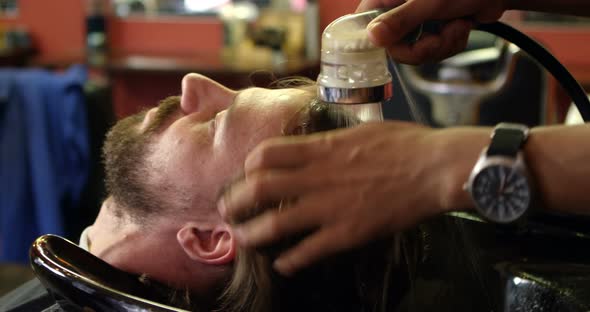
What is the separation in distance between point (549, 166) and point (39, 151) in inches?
108

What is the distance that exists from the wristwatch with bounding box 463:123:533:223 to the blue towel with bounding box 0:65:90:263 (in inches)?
101

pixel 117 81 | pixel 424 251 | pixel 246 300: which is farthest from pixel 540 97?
pixel 117 81

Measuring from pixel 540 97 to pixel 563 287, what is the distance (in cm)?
244

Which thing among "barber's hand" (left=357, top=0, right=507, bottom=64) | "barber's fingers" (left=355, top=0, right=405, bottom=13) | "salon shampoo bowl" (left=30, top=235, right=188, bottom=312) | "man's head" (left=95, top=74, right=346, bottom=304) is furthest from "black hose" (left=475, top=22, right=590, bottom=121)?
"salon shampoo bowl" (left=30, top=235, right=188, bottom=312)

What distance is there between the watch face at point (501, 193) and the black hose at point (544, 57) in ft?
1.83

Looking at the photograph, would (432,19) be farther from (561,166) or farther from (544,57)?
(561,166)

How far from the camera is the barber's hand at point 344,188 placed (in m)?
0.81

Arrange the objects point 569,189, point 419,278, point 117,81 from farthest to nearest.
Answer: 1. point 117,81
2. point 419,278
3. point 569,189

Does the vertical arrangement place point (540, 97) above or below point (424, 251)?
below

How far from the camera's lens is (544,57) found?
131 cm

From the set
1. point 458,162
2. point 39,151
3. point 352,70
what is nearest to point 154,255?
point 352,70

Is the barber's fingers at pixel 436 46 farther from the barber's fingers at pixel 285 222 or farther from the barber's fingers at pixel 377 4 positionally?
the barber's fingers at pixel 285 222

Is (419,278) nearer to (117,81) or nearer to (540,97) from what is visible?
(540,97)

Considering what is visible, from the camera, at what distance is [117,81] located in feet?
18.5
